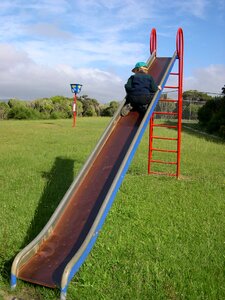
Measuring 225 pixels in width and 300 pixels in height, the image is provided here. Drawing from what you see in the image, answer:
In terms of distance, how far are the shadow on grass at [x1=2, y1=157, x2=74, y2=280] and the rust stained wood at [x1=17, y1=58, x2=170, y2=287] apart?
0.38 metres

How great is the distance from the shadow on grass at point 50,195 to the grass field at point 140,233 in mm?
15

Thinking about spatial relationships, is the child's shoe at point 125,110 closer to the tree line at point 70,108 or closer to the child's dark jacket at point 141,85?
the child's dark jacket at point 141,85

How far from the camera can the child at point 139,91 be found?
6.50m

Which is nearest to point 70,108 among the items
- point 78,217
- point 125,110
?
point 125,110

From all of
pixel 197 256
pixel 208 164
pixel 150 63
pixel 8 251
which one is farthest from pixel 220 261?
pixel 208 164

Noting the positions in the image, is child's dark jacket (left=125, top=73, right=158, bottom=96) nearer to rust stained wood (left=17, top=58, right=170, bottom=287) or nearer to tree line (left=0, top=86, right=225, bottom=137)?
rust stained wood (left=17, top=58, right=170, bottom=287)

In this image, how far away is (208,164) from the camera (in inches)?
392

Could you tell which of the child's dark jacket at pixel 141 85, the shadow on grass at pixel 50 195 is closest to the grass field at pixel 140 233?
the shadow on grass at pixel 50 195

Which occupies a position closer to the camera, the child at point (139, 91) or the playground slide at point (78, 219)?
the playground slide at point (78, 219)

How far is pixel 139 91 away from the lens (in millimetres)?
6566

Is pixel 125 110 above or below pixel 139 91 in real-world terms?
below

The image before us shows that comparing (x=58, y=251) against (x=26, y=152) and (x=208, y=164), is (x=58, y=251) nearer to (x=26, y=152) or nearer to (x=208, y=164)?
(x=208, y=164)

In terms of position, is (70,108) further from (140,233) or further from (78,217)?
(78,217)

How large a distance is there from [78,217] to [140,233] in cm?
94
